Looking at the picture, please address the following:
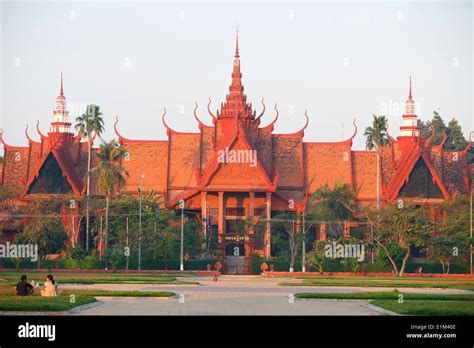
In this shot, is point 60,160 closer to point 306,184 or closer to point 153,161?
point 153,161

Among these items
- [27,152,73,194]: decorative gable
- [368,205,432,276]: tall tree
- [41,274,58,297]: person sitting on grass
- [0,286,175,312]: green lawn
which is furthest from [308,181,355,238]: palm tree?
[41,274,58,297]: person sitting on grass

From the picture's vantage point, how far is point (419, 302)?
112ft

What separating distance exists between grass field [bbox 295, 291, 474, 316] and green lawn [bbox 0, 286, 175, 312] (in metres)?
6.49

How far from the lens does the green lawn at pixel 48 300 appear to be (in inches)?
1092

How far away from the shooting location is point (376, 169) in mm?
81188

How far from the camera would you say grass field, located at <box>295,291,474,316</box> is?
29344mm

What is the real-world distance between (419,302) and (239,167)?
4197cm

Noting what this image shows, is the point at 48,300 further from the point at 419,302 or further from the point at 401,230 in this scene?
the point at 401,230

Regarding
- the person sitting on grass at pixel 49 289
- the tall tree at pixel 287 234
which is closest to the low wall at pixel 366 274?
the tall tree at pixel 287 234

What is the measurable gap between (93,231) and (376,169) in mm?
24706

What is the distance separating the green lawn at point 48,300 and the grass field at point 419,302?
6487 mm

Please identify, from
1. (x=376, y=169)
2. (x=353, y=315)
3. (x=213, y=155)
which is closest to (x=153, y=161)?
(x=213, y=155)

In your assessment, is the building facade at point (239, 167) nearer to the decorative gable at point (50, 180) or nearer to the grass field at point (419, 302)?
the decorative gable at point (50, 180)

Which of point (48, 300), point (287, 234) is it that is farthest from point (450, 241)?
point (48, 300)
